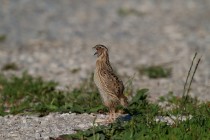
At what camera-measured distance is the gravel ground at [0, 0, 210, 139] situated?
18.8 m

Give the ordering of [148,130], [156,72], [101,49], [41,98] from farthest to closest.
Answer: [156,72] < [41,98] < [101,49] < [148,130]

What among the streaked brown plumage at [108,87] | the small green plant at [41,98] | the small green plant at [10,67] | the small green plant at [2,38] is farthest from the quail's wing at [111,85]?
the small green plant at [2,38]

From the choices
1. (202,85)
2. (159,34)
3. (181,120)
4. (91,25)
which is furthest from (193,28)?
(181,120)

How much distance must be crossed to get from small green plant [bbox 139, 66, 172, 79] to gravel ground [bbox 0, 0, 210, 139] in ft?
0.56

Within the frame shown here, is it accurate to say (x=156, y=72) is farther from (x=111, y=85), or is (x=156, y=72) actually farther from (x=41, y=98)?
(x=111, y=85)

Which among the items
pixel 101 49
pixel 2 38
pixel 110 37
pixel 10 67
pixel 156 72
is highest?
pixel 110 37

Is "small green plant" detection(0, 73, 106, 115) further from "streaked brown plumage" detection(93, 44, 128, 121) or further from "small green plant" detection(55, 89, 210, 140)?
"small green plant" detection(55, 89, 210, 140)

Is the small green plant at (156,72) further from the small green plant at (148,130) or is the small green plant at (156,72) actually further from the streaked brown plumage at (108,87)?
the streaked brown plumage at (108,87)

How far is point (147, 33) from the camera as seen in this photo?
2616 centimetres

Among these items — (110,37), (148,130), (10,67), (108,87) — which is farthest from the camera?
(110,37)

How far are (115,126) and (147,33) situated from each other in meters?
15.7

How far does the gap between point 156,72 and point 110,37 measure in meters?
7.28

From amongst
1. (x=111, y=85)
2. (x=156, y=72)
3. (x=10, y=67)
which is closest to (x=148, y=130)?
(x=111, y=85)

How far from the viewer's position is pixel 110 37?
25359mm
